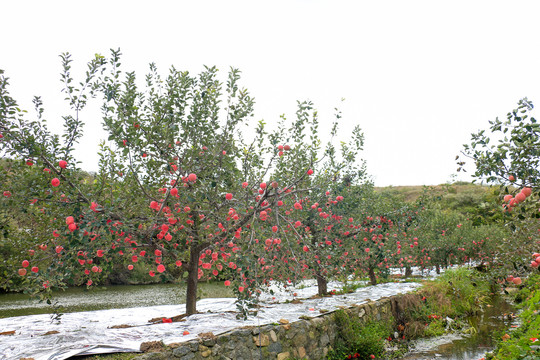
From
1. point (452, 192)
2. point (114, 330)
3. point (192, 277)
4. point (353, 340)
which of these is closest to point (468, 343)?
point (353, 340)

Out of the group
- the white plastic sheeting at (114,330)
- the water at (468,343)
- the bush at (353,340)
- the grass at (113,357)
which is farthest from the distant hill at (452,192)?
the grass at (113,357)

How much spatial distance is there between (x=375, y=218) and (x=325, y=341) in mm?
4659

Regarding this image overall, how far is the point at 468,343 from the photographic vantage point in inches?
363

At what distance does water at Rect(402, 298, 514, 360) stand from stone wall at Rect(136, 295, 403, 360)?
224cm

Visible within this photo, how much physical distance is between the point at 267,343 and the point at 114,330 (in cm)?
270

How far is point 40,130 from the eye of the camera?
550 cm

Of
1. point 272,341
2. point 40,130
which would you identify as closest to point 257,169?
point 272,341

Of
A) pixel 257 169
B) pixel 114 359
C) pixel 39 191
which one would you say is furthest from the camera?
pixel 257 169

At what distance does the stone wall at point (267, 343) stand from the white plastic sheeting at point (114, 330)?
22cm

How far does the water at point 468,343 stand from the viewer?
8.20 m

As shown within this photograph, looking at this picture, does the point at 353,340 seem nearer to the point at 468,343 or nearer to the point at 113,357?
the point at 468,343

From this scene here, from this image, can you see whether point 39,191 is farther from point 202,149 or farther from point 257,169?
point 257,169

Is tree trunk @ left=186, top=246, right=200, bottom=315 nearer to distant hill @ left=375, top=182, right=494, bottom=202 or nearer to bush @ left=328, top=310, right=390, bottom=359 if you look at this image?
bush @ left=328, top=310, right=390, bottom=359

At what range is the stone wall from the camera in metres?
4.81
